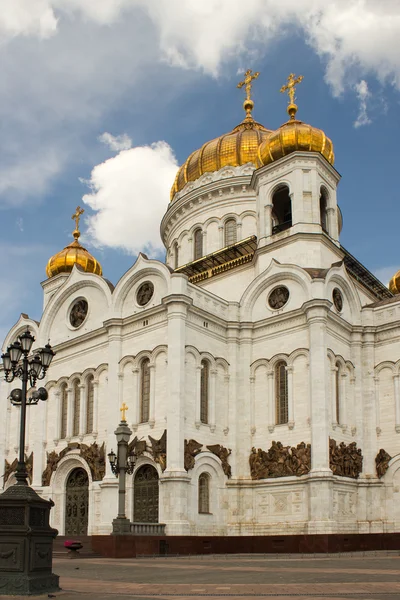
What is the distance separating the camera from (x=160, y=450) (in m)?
26.2

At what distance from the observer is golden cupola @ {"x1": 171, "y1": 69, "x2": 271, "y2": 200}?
3872cm

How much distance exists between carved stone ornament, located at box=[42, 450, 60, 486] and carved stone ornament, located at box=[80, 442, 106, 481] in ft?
6.29

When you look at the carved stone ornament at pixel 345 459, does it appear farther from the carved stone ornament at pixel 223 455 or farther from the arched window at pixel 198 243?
the arched window at pixel 198 243

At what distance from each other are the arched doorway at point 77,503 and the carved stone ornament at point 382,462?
11.9 metres

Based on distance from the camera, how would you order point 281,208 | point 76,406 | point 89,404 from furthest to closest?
point 281,208 < point 76,406 < point 89,404

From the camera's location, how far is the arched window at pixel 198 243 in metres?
38.5

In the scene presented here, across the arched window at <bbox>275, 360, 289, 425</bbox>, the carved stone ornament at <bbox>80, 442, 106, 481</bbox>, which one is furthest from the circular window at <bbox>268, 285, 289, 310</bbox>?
the carved stone ornament at <bbox>80, 442, 106, 481</bbox>

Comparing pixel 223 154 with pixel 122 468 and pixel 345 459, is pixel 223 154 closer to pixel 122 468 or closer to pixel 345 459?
pixel 345 459

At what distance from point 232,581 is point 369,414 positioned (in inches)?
677

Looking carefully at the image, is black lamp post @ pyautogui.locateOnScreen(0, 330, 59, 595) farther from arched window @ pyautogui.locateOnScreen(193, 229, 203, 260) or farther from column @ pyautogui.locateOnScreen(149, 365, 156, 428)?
arched window @ pyautogui.locateOnScreen(193, 229, 203, 260)

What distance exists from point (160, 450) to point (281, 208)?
→ 1427cm

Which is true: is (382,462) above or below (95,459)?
below

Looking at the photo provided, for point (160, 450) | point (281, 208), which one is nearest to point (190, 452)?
point (160, 450)

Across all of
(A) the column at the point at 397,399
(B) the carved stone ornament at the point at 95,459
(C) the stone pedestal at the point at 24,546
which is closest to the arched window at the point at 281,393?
(A) the column at the point at 397,399
